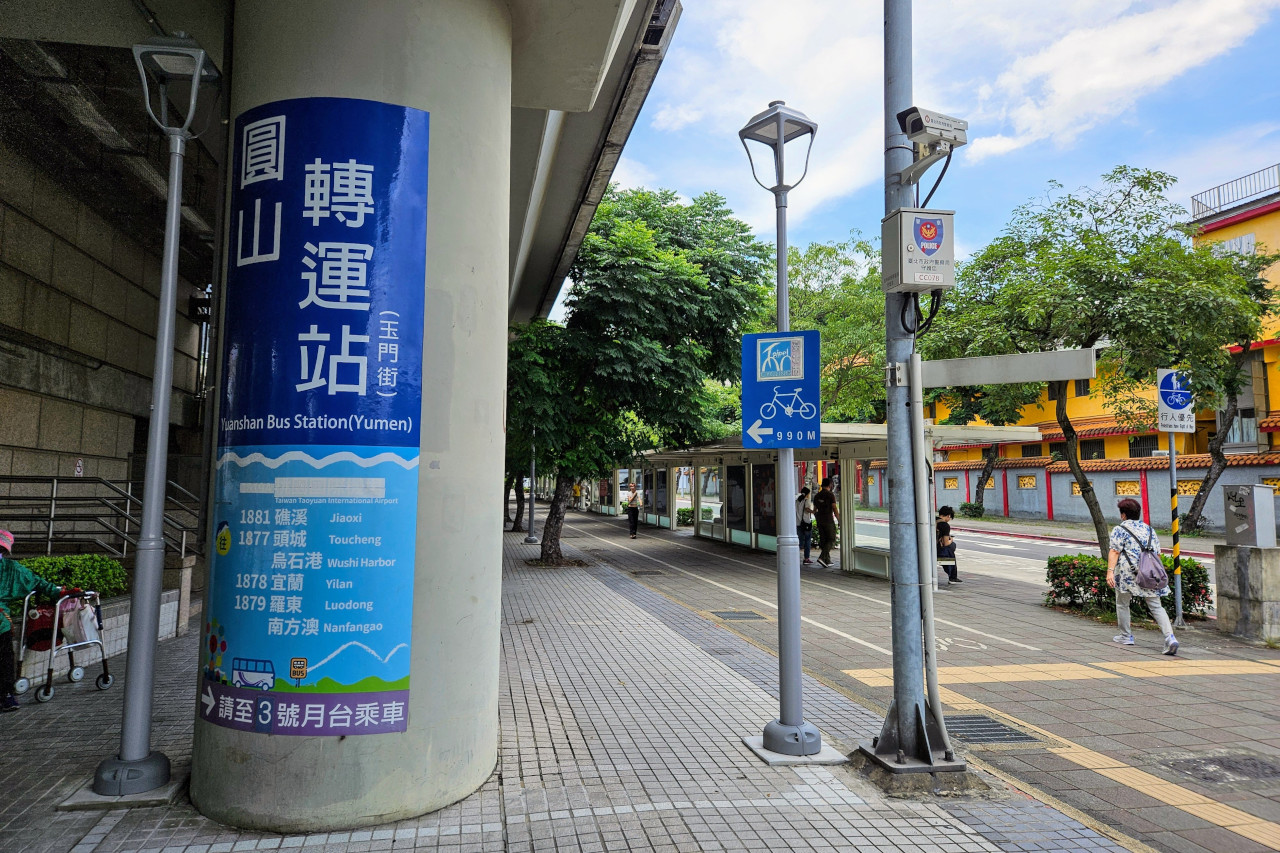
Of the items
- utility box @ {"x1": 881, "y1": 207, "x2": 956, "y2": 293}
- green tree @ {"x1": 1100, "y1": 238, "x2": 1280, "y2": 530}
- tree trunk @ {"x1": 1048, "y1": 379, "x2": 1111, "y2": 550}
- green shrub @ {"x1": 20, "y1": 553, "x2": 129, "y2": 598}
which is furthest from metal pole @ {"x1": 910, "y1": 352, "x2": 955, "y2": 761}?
tree trunk @ {"x1": 1048, "y1": 379, "x2": 1111, "y2": 550}

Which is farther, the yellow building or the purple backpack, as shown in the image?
the yellow building

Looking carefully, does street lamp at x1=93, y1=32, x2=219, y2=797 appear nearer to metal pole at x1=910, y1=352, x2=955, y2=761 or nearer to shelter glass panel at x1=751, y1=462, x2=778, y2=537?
metal pole at x1=910, y1=352, x2=955, y2=761

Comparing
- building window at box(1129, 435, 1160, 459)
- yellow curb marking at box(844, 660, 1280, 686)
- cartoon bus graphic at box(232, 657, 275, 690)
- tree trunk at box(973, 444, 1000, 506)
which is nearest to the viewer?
cartoon bus graphic at box(232, 657, 275, 690)

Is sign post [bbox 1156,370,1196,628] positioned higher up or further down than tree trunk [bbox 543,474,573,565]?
higher up

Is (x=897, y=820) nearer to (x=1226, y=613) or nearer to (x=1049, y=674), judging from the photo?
(x=1049, y=674)

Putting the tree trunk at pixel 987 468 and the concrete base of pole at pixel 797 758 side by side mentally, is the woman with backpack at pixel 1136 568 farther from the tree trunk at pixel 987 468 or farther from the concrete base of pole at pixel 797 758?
the tree trunk at pixel 987 468

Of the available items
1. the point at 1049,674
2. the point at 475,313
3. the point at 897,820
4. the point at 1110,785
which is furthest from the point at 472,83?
the point at 1049,674

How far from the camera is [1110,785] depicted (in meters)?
4.76

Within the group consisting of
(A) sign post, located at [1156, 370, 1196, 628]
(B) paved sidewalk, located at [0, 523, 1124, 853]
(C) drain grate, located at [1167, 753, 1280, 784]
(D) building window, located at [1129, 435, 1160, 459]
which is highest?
(D) building window, located at [1129, 435, 1160, 459]

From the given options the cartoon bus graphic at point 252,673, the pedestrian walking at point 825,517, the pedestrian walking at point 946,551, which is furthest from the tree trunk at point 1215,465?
the cartoon bus graphic at point 252,673

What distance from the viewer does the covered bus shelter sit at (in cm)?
1388

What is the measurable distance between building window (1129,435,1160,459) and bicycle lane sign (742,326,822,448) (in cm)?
3142

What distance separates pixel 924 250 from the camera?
4.85 m

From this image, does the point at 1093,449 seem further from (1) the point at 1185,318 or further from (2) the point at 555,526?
(2) the point at 555,526
